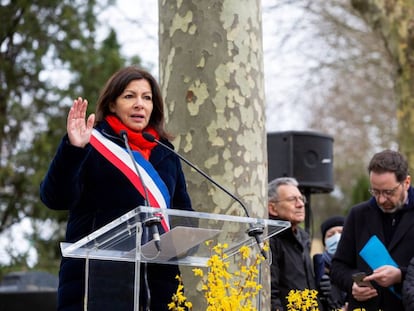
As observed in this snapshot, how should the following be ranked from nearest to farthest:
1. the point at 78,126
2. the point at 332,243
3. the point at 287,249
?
the point at 78,126
the point at 287,249
the point at 332,243

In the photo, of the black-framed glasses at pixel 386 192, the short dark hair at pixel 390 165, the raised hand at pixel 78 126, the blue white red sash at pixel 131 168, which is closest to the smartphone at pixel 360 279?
the black-framed glasses at pixel 386 192

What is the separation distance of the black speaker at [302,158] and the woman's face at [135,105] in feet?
16.8

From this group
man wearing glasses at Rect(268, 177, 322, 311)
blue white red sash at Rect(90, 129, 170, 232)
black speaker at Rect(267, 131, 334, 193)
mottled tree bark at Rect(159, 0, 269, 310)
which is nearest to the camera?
blue white red sash at Rect(90, 129, 170, 232)

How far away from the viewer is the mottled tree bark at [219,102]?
5707 mm

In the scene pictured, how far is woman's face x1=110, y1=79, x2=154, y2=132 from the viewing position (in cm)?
470

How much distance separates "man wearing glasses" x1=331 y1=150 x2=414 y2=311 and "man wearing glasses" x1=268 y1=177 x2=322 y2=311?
0.60 meters

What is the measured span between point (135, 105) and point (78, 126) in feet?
1.62

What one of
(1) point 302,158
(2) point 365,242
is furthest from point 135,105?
(1) point 302,158

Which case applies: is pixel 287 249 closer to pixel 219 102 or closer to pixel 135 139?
pixel 219 102

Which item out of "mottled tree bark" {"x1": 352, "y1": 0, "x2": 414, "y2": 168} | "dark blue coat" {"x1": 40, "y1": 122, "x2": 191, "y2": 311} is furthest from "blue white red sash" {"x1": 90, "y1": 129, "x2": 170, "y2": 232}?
"mottled tree bark" {"x1": 352, "y1": 0, "x2": 414, "y2": 168}

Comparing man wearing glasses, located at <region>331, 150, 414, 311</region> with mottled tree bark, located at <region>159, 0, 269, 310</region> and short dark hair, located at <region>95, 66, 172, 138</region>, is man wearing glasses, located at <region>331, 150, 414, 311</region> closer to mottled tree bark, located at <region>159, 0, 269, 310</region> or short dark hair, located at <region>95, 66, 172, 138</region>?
mottled tree bark, located at <region>159, 0, 269, 310</region>

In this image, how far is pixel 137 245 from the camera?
12.7 ft

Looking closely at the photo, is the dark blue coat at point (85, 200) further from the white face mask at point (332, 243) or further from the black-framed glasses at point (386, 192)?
the white face mask at point (332, 243)

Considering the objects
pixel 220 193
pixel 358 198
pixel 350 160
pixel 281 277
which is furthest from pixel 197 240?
pixel 350 160
